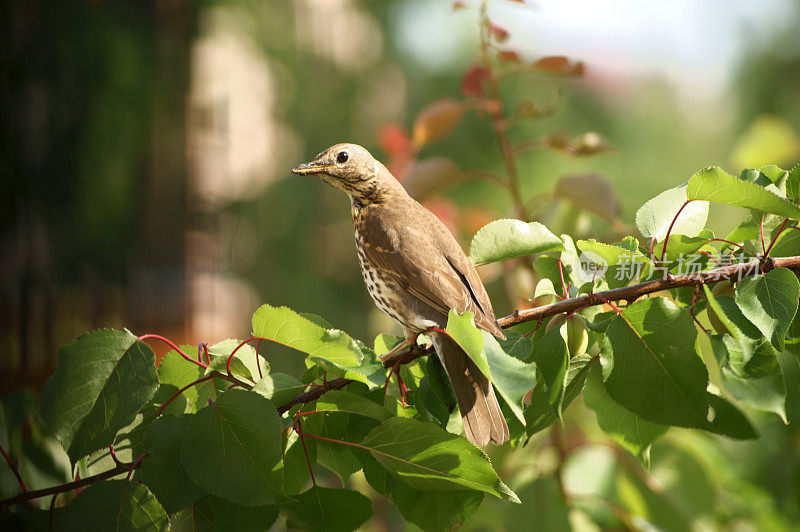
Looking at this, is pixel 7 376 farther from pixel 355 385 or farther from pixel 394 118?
pixel 394 118

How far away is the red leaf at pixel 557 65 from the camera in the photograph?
747 millimetres

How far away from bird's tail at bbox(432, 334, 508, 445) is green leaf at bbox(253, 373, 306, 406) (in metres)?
0.11

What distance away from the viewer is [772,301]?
37cm

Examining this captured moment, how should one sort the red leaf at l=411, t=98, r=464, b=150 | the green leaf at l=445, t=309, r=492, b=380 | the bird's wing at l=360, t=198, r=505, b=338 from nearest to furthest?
the green leaf at l=445, t=309, r=492, b=380, the bird's wing at l=360, t=198, r=505, b=338, the red leaf at l=411, t=98, r=464, b=150

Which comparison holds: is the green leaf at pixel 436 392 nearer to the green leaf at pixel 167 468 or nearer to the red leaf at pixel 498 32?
the green leaf at pixel 167 468

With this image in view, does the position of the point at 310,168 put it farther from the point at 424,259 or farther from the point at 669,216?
the point at 669,216

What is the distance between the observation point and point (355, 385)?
43cm

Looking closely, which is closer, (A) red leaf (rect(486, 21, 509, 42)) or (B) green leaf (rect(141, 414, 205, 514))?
(B) green leaf (rect(141, 414, 205, 514))

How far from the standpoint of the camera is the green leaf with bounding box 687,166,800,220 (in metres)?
0.37

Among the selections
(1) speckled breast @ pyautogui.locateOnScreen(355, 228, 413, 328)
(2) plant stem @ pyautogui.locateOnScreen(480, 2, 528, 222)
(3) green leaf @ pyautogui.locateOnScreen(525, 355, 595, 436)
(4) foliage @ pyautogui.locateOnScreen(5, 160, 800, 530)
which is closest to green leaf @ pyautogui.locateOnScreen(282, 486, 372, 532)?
(4) foliage @ pyautogui.locateOnScreen(5, 160, 800, 530)

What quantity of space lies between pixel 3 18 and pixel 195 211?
0.66 meters

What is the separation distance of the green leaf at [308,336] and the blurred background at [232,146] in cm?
66

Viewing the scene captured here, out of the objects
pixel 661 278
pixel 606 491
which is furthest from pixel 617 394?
pixel 606 491

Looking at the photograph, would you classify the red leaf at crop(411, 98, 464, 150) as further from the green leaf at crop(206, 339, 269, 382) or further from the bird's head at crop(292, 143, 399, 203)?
the green leaf at crop(206, 339, 269, 382)
